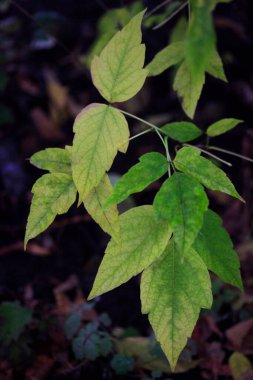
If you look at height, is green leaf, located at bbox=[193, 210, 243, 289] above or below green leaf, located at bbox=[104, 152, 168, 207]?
below

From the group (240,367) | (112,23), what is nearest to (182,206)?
(240,367)

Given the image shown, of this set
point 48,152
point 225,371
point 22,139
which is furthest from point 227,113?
point 48,152

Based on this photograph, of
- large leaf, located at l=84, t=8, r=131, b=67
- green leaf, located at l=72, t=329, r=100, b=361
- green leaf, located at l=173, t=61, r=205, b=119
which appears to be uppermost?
large leaf, located at l=84, t=8, r=131, b=67

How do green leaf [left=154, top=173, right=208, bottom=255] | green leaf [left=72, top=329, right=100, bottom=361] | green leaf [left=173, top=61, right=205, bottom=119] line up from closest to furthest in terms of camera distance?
green leaf [left=154, top=173, right=208, bottom=255] < green leaf [left=173, top=61, right=205, bottom=119] < green leaf [left=72, top=329, right=100, bottom=361]

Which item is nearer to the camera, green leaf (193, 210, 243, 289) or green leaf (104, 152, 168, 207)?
green leaf (104, 152, 168, 207)

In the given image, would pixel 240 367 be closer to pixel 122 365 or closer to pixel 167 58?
pixel 122 365

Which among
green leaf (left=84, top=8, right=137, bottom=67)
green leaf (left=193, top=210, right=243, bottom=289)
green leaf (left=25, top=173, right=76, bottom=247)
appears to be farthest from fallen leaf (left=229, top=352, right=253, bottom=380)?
green leaf (left=84, top=8, right=137, bottom=67)

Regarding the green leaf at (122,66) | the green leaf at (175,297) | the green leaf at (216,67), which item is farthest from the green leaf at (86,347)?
the green leaf at (216,67)

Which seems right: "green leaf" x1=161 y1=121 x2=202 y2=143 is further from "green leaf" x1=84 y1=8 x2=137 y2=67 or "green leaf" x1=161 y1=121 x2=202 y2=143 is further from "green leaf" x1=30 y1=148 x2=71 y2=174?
"green leaf" x1=84 y1=8 x2=137 y2=67
